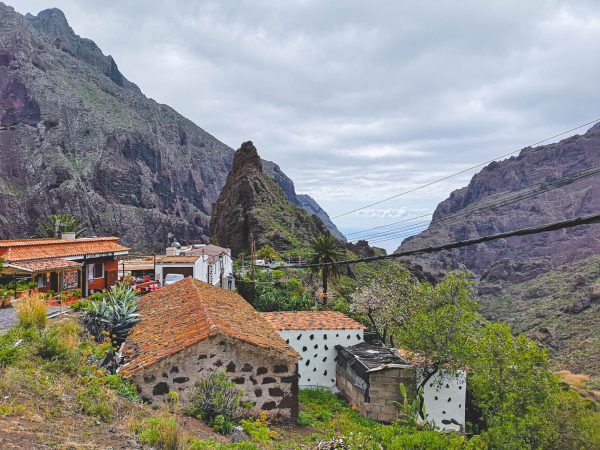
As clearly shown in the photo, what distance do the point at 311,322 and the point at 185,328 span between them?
39.6 feet

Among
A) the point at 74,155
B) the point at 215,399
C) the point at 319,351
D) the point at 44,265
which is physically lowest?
the point at 319,351

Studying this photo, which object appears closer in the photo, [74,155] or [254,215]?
[254,215]

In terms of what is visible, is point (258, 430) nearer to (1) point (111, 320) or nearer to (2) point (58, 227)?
(1) point (111, 320)

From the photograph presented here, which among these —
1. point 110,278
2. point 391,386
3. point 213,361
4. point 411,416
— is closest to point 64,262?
point 110,278

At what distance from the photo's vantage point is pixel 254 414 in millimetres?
11852

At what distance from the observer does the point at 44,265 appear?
2330 centimetres

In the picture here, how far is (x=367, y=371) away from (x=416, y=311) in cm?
497

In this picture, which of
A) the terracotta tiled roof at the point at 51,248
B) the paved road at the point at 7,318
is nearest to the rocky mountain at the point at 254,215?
the terracotta tiled roof at the point at 51,248

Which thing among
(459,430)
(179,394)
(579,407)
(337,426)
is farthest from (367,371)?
(179,394)

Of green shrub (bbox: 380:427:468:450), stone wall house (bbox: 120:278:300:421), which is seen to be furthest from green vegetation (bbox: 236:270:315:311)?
green shrub (bbox: 380:427:468:450)

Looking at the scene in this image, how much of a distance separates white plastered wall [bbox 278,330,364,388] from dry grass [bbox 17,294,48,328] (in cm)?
1344

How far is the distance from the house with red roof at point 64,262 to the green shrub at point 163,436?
16550mm

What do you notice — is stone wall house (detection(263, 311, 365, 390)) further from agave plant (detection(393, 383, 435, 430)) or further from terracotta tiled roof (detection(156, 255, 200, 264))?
terracotta tiled roof (detection(156, 255, 200, 264))

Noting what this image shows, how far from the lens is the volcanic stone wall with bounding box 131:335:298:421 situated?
11234 mm
